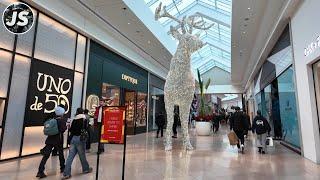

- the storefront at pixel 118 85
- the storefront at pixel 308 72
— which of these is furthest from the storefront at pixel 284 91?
the storefront at pixel 118 85

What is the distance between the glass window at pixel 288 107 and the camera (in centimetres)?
709

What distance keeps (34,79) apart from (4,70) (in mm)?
871

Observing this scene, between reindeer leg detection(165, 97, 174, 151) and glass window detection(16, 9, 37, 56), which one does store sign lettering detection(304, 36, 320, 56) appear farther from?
glass window detection(16, 9, 37, 56)

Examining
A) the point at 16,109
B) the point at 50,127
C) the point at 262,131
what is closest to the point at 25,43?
the point at 16,109

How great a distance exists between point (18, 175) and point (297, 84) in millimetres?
7048

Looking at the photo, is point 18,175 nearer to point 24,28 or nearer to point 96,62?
point 24,28

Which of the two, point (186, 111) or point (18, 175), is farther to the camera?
point (186, 111)

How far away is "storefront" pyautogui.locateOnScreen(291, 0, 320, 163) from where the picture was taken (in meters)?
5.12

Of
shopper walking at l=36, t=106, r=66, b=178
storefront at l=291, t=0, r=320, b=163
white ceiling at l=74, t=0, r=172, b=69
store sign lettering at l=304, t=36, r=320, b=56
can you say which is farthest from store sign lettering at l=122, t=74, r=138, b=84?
store sign lettering at l=304, t=36, r=320, b=56

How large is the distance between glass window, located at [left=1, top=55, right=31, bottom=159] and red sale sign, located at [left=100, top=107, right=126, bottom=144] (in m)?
3.55

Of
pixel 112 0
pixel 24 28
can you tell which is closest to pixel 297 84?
pixel 112 0

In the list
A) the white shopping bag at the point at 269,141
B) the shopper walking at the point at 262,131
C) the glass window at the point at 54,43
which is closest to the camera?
the glass window at the point at 54,43

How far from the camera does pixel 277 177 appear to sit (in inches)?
158

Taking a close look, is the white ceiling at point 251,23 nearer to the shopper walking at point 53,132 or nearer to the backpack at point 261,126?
the backpack at point 261,126
